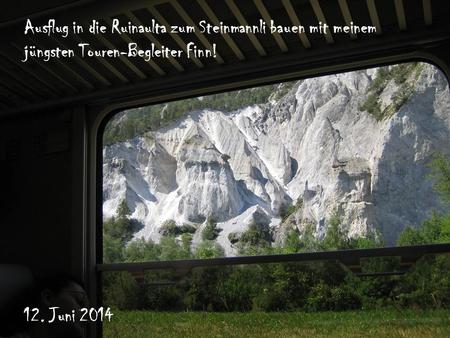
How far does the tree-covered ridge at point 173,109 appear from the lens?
3.39m

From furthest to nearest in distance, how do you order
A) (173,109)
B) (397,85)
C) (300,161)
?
(173,109) → (300,161) → (397,85)

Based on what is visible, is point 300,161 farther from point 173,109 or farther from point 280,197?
point 173,109

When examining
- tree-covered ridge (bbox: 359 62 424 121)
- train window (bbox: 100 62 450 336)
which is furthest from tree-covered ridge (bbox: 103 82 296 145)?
tree-covered ridge (bbox: 359 62 424 121)

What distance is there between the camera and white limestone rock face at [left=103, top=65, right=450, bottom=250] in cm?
325

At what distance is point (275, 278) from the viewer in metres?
3.30

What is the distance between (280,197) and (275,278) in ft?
1.80

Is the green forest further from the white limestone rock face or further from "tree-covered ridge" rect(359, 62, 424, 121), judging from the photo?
"tree-covered ridge" rect(359, 62, 424, 121)

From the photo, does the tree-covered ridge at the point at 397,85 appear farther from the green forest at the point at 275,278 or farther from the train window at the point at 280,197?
the green forest at the point at 275,278

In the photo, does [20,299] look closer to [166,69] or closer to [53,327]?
[53,327]

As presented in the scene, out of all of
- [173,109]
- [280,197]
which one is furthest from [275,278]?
[173,109]

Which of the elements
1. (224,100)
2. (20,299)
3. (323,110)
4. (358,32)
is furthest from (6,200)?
(358,32)

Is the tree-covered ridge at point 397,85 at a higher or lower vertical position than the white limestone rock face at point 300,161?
higher

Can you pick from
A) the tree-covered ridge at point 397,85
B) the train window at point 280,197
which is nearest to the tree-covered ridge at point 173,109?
the train window at point 280,197

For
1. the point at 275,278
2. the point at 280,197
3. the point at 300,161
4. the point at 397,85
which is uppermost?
the point at 397,85
